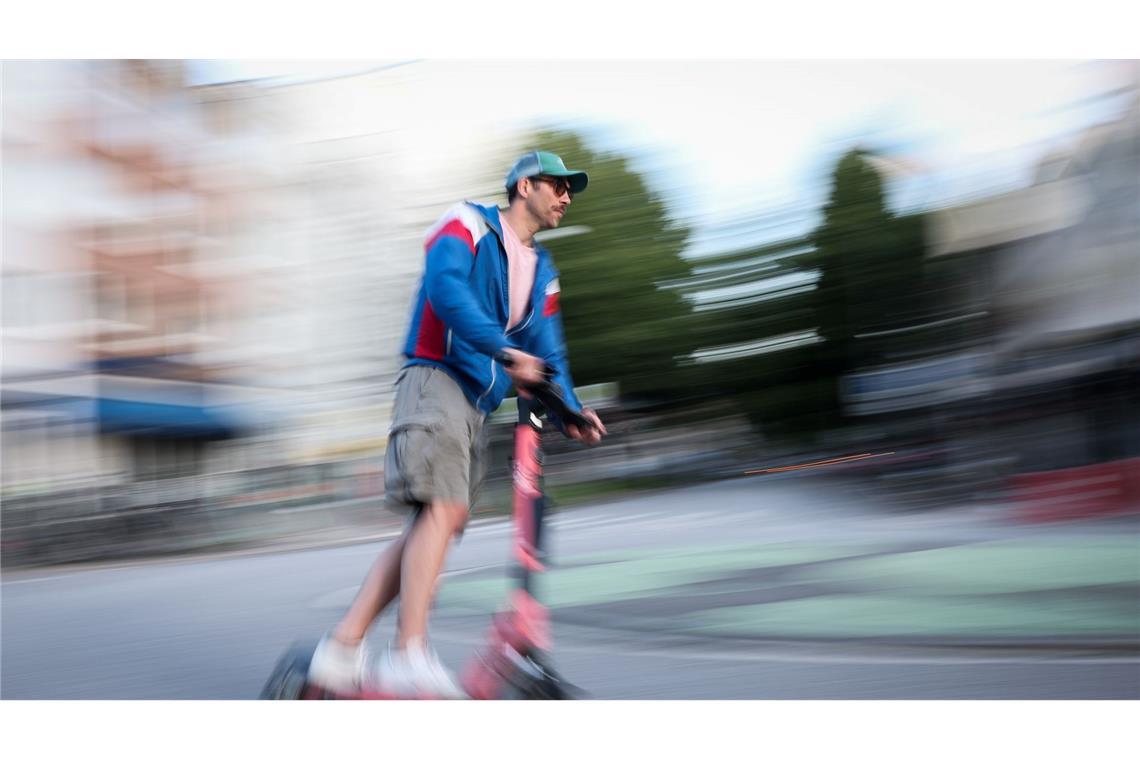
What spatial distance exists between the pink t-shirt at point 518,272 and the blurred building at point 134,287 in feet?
17.9

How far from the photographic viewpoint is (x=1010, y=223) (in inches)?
411

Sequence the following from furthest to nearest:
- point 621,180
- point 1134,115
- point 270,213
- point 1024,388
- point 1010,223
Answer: point 621,180 → point 270,213 → point 1024,388 → point 1010,223 → point 1134,115

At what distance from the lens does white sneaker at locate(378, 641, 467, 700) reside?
106 inches

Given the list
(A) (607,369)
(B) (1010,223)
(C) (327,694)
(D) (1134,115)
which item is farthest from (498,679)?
(A) (607,369)

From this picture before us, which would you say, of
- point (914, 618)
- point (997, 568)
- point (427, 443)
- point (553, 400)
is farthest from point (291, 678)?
point (997, 568)

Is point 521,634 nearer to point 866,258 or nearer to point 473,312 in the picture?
point 473,312

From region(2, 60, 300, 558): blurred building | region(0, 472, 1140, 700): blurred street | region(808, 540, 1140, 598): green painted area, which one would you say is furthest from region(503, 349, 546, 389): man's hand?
region(2, 60, 300, 558): blurred building

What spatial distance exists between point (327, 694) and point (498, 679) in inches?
17.5

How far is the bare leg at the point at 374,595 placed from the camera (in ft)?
9.12

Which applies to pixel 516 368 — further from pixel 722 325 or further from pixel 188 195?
pixel 722 325

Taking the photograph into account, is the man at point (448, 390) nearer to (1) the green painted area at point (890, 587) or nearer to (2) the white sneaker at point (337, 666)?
(2) the white sneaker at point (337, 666)

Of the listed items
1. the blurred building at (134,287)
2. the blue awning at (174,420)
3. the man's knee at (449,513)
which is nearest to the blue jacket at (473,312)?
the man's knee at (449,513)

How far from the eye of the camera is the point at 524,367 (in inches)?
105

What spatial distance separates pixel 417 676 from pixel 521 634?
30cm
